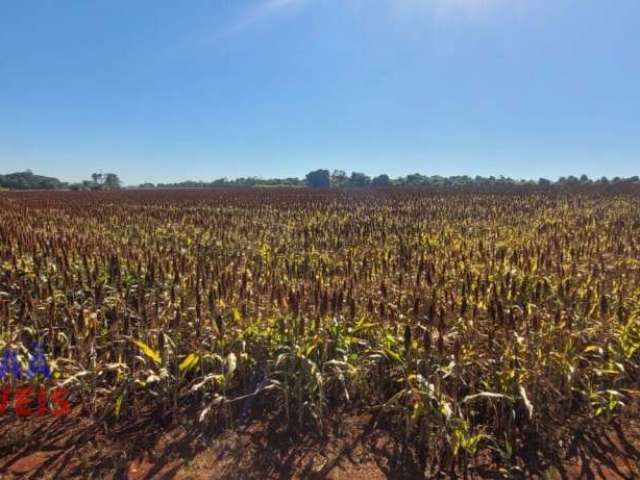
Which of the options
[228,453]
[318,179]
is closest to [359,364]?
[228,453]

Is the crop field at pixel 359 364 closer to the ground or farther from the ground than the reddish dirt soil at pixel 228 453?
farther from the ground

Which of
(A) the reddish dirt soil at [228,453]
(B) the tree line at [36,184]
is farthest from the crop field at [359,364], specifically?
(B) the tree line at [36,184]

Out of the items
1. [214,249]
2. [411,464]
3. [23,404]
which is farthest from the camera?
[214,249]

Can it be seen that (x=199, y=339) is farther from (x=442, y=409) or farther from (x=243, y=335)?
(x=442, y=409)

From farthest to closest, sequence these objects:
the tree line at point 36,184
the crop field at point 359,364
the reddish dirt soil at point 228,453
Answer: the tree line at point 36,184 → the crop field at point 359,364 → the reddish dirt soil at point 228,453

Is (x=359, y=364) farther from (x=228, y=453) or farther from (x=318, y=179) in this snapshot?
(x=318, y=179)

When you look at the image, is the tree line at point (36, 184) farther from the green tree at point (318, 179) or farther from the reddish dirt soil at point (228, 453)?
the reddish dirt soil at point (228, 453)

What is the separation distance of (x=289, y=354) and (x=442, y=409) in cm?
124

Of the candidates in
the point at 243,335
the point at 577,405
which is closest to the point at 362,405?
the point at 243,335

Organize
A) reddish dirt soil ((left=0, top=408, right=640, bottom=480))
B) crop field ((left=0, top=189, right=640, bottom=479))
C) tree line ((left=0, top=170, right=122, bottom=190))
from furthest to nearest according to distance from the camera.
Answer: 1. tree line ((left=0, top=170, right=122, bottom=190))
2. crop field ((left=0, top=189, right=640, bottom=479))
3. reddish dirt soil ((left=0, top=408, right=640, bottom=480))

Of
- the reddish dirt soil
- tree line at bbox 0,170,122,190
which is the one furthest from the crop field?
tree line at bbox 0,170,122,190

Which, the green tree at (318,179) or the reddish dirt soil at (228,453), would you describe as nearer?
the reddish dirt soil at (228,453)

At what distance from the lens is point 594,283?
5285mm

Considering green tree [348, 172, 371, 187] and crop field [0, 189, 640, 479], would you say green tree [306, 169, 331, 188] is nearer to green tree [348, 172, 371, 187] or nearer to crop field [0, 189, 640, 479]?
green tree [348, 172, 371, 187]
